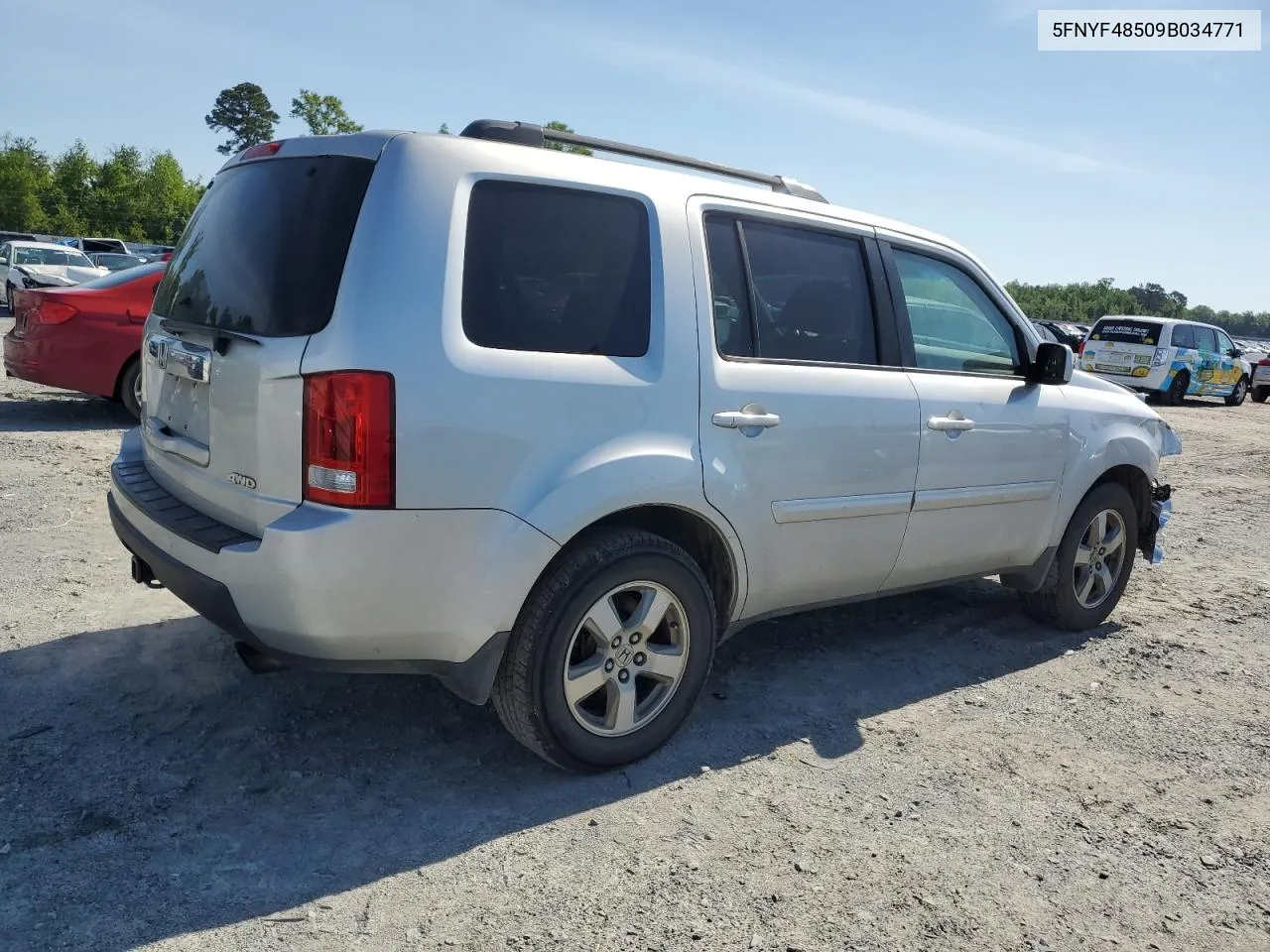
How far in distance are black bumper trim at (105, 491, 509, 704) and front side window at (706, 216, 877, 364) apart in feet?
4.30

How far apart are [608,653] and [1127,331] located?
19.9m

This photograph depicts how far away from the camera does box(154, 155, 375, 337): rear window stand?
2863 mm

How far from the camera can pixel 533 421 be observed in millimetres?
2932

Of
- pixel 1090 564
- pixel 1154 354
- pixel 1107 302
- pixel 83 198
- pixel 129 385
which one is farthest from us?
pixel 1107 302

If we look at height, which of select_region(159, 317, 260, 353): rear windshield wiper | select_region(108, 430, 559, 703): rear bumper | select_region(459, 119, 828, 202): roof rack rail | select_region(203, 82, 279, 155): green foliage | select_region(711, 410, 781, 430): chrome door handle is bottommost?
select_region(108, 430, 559, 703): rear bumper

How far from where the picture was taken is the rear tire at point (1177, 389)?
20.6 meters

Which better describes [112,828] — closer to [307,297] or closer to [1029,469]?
[307,297]

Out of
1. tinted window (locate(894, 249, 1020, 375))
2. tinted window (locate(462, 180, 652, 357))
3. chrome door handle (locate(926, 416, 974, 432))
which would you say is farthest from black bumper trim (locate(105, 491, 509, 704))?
tinted window (locate(894, 249, 1020, 375))

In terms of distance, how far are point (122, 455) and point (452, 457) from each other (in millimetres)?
1758

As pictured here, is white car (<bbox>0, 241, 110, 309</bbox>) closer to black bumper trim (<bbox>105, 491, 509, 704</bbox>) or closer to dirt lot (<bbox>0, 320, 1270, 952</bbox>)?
dirt lot (<bbox>0, 320, 1270, 952</bbox>)

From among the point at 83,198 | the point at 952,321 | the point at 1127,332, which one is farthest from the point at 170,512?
the point at 83,198

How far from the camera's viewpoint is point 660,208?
11.1 feet

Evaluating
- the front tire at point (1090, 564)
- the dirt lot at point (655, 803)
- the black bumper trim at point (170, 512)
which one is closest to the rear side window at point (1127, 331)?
the front tire at point (1090, 564)

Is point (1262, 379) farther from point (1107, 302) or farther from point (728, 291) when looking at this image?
point (1107, 302)
